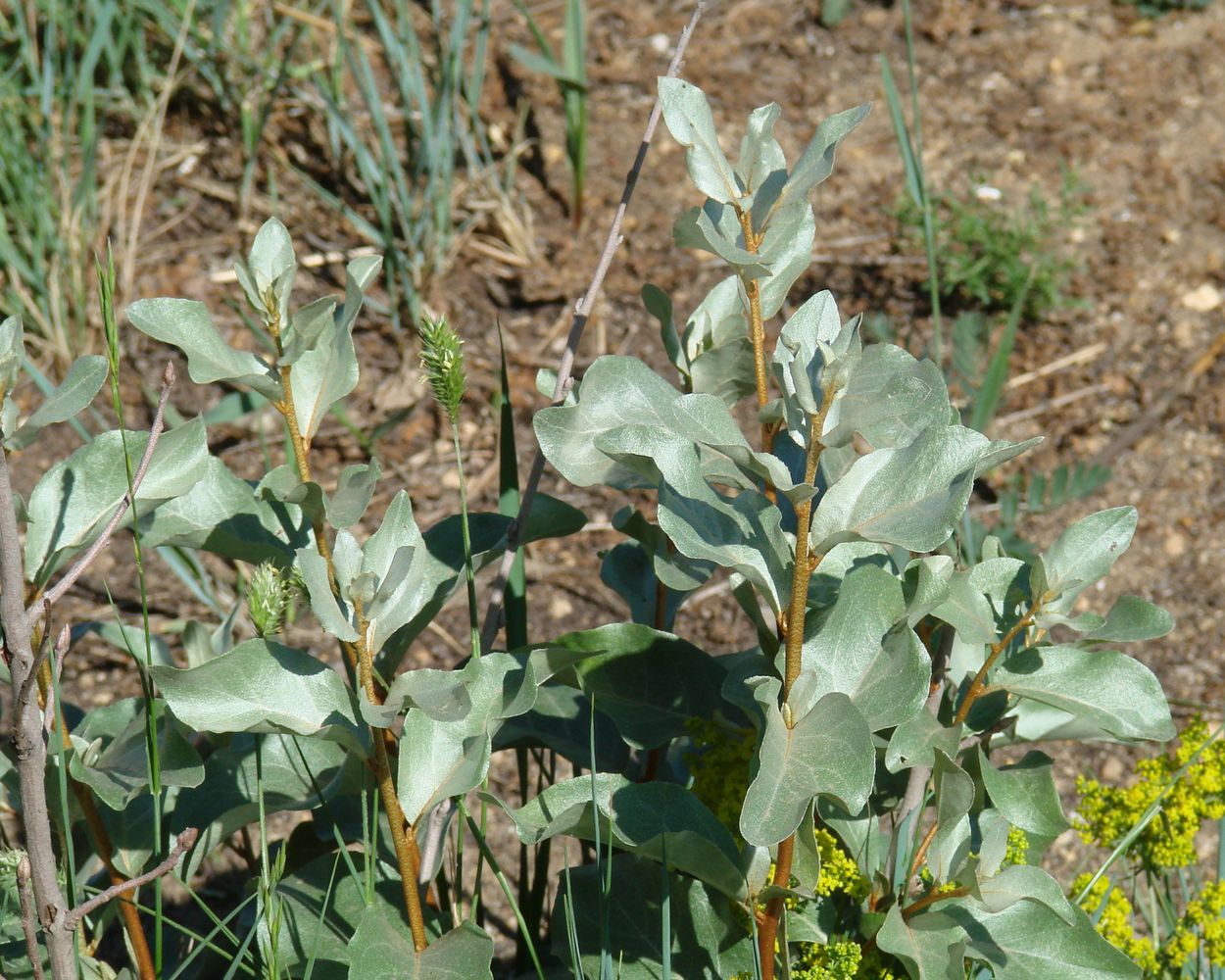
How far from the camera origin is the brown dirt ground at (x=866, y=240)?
98.6 inches

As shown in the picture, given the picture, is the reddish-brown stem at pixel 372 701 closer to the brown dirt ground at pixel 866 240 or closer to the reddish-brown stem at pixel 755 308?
the reddish-brown stem at pixel 755 308

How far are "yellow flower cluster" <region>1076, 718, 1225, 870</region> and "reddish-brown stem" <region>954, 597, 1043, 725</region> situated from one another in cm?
24

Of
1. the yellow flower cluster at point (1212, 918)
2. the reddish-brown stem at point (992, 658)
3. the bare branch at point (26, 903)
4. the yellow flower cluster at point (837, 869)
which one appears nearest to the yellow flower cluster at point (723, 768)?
the yellow flower cluster at point (837, 869)

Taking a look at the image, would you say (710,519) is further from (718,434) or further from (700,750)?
(700,750)

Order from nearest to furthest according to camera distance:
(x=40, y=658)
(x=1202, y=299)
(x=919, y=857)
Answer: (x=40, y=658), (x=919, y=857), (x=1202, y=299)

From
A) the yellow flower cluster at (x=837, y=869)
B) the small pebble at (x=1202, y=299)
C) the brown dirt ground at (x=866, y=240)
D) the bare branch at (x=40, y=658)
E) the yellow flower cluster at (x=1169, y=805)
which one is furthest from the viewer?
the small pebble at (x=1202, y=299)

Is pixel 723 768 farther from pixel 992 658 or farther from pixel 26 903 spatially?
pixel 26 903

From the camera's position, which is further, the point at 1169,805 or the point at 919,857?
the point at 1169,805

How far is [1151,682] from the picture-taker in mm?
1065

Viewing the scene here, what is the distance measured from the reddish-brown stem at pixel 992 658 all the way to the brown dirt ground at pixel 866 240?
4.07ft

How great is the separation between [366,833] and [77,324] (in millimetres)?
1993

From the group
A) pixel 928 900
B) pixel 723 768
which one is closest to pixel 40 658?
pixel 723 768

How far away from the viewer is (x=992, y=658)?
1079 mm

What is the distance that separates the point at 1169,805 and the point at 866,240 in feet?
6.50
